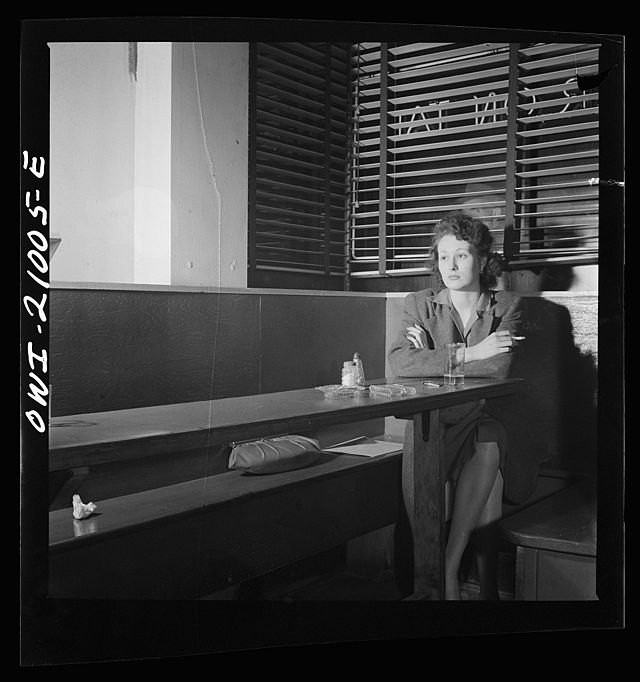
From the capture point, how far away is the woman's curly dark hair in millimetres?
1622

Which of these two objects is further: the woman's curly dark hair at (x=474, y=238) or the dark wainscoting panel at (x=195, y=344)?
the woman's curly dark hair at (x=474, y=238)

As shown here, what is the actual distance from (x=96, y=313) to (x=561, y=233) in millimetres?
872

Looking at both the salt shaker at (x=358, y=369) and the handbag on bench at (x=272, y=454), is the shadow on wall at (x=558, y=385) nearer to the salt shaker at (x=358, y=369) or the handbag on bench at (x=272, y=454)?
the salt shaker at (x=358, y=369)


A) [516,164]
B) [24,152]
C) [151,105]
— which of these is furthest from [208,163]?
[516,164]

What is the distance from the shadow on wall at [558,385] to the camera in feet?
5.46

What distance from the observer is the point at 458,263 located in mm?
1634

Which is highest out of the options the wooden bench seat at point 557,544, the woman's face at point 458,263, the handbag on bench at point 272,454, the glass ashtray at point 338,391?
the woman's face at point 458,263

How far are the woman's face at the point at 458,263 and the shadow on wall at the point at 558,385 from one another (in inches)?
4.4

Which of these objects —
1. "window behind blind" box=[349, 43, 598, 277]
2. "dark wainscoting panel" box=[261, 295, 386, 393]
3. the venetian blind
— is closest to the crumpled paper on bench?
"dark wainscoting panel" box=[261, 295, 386, 393]

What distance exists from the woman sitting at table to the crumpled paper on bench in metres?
0.57

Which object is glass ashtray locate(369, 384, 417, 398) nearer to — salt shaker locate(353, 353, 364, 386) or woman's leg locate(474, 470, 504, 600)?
salt shaker locate(353, 353, 364, 386)

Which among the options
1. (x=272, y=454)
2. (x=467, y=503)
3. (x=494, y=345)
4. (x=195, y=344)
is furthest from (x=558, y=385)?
(x=195, y=344)

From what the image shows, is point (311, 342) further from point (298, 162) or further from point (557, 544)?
point (557, 544)

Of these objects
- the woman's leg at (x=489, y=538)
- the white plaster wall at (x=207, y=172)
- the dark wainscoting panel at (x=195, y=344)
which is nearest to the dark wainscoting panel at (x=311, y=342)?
the dark wainscoting panel at (x=195, y=344)
